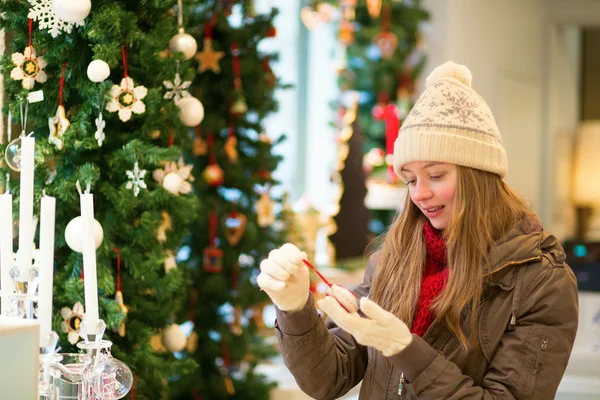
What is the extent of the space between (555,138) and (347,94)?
2975 mm

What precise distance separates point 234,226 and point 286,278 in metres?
1.76

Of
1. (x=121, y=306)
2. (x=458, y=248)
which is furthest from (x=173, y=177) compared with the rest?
(x=458, y=248)

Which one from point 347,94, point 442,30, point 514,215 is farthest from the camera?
point 442,30

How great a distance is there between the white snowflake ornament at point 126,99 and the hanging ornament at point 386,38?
286 centimetres

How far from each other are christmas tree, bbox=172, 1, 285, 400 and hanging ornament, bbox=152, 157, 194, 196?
36.2 inches

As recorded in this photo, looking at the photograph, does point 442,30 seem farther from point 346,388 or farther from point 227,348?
point 346,388

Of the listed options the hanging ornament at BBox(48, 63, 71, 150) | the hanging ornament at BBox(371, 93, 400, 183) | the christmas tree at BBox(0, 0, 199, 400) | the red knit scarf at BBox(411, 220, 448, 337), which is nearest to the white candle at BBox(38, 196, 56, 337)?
the christmas tree at BBox(0, 0, 199, 400)

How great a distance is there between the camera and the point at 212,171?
10.6 feet

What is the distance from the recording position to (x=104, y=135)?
6.72 feet

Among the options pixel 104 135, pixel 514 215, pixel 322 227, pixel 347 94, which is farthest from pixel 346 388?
pixel 347 94

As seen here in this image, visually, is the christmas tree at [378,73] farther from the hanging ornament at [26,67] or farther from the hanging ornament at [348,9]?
the hanging ornament at [26,67]

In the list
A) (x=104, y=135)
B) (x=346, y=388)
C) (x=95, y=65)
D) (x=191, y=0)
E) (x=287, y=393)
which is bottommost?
(x=287, y=393)

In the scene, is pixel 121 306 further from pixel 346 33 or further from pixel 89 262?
pixel 346 33

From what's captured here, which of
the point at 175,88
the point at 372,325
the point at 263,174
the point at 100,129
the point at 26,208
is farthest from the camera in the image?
the point at 263,174
